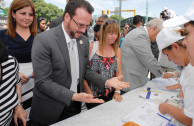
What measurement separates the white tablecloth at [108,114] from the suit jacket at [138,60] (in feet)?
1.56

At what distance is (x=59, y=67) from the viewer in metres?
1.35

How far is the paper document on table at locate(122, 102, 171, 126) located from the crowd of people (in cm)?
7

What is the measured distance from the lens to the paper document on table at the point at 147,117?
1.21m

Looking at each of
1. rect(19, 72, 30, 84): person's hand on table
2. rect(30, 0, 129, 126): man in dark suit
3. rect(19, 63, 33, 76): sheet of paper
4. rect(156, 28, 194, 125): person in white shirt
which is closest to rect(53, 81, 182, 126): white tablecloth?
rect(30, 0, 129, 126): man in dark suit

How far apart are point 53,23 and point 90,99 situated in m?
1.75

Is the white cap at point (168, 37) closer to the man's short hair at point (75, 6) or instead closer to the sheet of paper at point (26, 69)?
the man's short hair at point (75, 6)

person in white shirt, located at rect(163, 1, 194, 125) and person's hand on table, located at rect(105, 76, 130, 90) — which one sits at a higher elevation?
person in white shirt, located at rect(163, 1, 194, 125)

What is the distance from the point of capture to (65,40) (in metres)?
1.40

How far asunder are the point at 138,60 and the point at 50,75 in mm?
1366

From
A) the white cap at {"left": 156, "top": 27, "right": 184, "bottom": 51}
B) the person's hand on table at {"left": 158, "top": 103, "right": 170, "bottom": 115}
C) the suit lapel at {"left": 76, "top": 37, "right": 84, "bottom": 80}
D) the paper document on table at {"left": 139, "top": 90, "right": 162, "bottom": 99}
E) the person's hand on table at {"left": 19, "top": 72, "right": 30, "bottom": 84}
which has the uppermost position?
the white cap at {"left": 156, "top": 27, "right": 184, "bottom": 51}

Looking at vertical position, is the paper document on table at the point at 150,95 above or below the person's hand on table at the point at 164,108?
below

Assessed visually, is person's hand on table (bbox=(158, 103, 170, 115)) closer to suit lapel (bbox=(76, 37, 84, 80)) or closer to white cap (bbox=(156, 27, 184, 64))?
white cap (bbox=(156, 27, 184, 64))

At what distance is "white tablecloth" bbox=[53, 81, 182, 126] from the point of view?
1.19 m

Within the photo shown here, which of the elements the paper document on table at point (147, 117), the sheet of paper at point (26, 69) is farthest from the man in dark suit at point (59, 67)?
the sheet of paper at point (26, 69)
